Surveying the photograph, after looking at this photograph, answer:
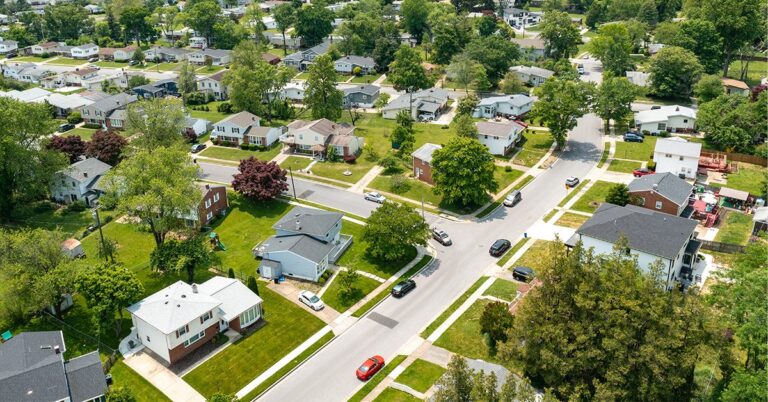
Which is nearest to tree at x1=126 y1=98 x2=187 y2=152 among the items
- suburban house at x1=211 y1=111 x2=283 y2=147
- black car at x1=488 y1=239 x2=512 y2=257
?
suburban house at x1=211 y1=111 x2=283 y2=147

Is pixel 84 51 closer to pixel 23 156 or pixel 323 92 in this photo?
pixel 323 92

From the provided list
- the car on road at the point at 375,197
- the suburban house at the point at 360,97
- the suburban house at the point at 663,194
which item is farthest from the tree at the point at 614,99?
the suburban house at the point at 360,97

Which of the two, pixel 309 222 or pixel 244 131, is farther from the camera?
pixel 244 131

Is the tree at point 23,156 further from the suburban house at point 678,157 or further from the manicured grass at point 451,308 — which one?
the suburban house at point 678,157

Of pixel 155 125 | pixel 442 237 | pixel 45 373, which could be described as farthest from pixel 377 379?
pixel 155 125

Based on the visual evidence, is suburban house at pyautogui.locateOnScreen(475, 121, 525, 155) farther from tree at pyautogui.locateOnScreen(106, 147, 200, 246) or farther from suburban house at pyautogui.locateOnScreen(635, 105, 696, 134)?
tree at pyautogui.locateOnScreen(106, 147, 200, 246)

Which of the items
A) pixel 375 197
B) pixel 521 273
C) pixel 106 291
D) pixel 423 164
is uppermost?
pixel 106 291
